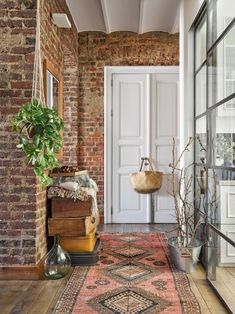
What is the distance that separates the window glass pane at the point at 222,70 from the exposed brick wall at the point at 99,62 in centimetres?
288

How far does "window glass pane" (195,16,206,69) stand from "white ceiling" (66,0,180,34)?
2.80 ft

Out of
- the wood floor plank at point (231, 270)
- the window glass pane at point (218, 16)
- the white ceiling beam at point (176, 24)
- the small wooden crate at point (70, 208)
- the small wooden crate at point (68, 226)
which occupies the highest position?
the white ceiling beam at point (176, 24)

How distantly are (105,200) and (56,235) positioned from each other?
2.52 metres

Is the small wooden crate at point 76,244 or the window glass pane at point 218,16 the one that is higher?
the window glass pane at point 218,16

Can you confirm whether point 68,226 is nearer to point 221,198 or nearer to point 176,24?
point 221,198

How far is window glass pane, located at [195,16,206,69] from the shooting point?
3709mm

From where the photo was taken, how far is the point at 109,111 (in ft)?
20.2

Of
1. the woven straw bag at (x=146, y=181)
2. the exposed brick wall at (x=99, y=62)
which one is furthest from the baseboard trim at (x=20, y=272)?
the exposed brick wall at (x=99, y=62)

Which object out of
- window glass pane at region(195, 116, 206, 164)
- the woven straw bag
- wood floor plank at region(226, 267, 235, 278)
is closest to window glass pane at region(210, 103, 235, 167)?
window glass pane at region(195, 116, 206, 164)

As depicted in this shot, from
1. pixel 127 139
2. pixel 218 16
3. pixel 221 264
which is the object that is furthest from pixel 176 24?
pixel 221 264

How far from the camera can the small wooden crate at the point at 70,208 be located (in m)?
3.74

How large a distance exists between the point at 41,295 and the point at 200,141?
209cm

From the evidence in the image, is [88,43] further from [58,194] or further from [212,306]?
[212,306]

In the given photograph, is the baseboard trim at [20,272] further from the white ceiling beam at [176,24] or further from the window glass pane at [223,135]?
the white ceiling beam at [176,24]
